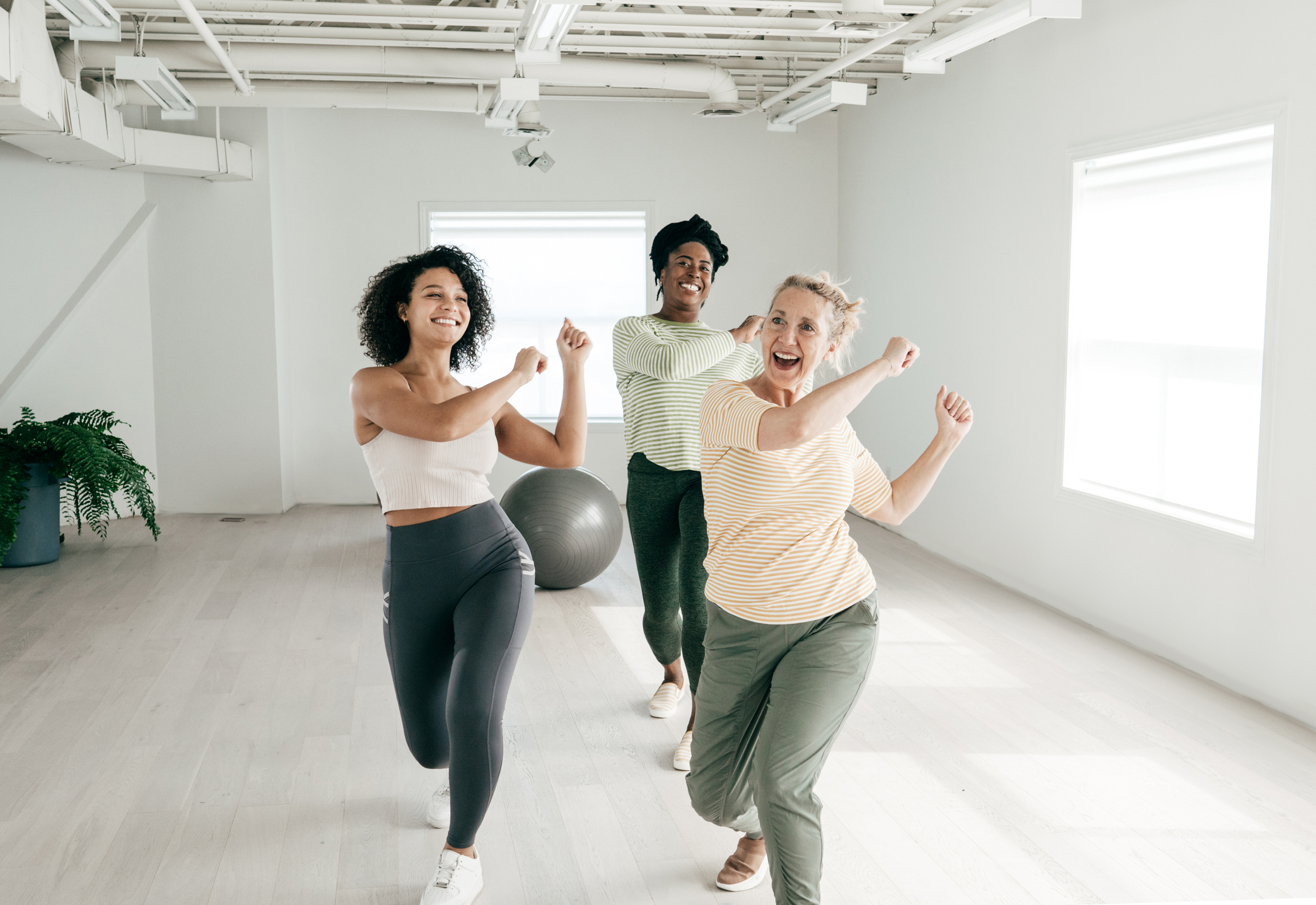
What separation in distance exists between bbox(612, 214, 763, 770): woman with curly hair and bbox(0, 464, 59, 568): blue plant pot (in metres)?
4.27

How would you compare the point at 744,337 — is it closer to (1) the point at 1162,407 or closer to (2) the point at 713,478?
(2) the point at 713,478

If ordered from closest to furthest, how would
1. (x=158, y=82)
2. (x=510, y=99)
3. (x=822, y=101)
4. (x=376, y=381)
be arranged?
(x=376, y=381), (x=158, y=82), (x=510, y=99), (x=822, y=101)

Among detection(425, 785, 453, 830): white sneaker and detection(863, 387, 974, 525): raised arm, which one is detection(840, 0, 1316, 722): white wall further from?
detection(425, 785, 453, 830): white sneaker

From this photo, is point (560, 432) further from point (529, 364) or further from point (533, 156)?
point (533, 156)

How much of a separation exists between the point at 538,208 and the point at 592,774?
5550 millimetres

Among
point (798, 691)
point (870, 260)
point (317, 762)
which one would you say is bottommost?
point (317, 762)

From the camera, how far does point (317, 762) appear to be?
11.0 ft

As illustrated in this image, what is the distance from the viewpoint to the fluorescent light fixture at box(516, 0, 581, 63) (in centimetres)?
416

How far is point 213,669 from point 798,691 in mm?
3038

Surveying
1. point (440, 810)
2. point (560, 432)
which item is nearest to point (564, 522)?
point (440, 810)

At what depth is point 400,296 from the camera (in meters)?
2.56

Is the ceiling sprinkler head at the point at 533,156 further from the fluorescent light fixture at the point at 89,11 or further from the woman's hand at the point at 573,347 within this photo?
the woman's hand at the point at 573,347

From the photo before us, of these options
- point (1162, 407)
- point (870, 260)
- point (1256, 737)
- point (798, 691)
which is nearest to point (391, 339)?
point (798, 691)

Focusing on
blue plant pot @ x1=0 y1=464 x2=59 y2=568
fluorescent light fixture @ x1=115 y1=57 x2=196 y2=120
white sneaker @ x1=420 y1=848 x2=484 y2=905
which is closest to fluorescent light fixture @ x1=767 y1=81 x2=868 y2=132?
fluorescent light fixture @ x1=115 y1=57 x2=196 y2=120
